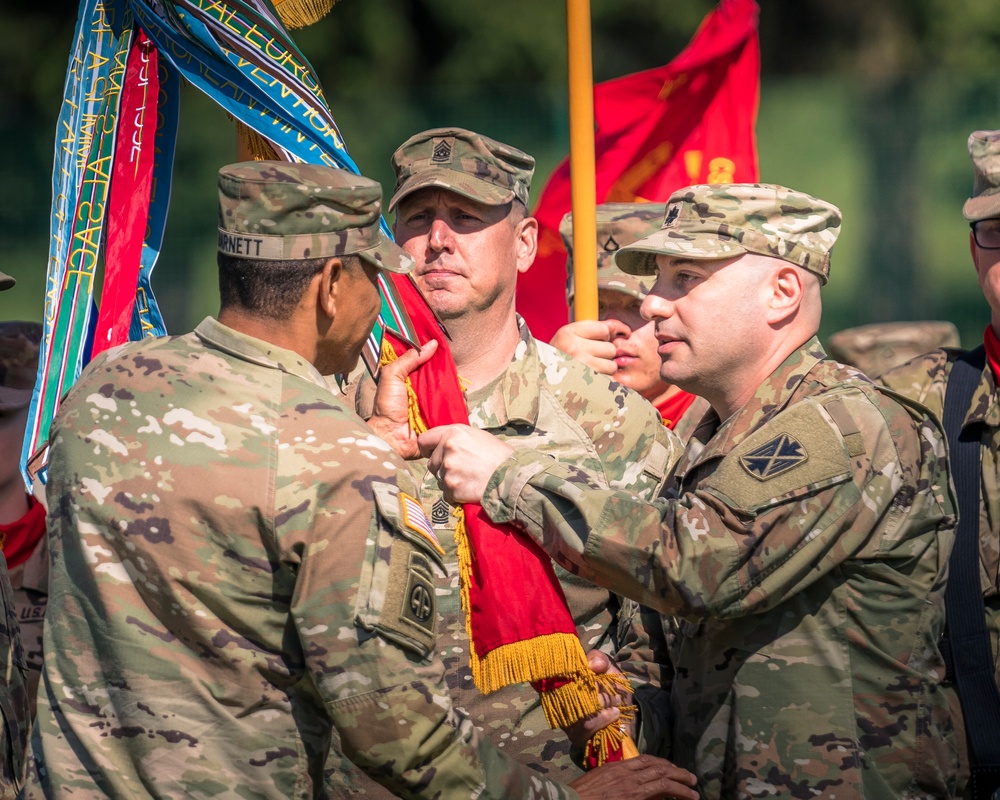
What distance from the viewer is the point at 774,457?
125 inches

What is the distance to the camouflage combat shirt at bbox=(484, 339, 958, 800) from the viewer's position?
3115 millimetres

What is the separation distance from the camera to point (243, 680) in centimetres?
268

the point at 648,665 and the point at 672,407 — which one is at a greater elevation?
the point at 672,407

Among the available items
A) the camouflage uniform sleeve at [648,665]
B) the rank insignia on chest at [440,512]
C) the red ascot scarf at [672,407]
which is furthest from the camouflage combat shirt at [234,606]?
the red ascot scarf at [672,407]

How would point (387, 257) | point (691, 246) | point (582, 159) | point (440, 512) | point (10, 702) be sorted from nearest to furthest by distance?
point (387, 257), point (691, 246), point (10, 702), point (440, 512), point (582, 159)

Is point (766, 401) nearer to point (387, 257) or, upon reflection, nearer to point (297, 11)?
point (387, 257)

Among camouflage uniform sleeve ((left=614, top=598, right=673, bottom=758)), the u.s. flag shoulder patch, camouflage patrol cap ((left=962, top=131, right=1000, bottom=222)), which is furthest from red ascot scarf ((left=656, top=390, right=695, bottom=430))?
the u.s. flag shoulder patch

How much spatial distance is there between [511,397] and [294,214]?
1.54 m

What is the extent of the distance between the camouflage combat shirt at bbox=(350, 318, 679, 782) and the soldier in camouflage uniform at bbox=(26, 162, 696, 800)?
1120mm

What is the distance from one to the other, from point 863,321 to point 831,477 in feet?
20.4

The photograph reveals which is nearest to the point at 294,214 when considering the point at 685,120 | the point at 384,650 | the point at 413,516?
the point at 413,516

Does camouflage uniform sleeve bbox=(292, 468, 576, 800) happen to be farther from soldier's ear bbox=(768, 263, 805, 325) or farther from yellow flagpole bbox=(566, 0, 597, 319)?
yellow flagpole bbox=(566, 0, 597, 319)

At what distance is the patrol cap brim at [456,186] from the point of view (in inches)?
171

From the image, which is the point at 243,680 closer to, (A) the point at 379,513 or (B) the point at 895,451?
(A) the point at 379,513
